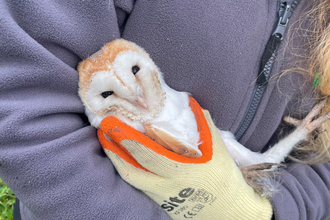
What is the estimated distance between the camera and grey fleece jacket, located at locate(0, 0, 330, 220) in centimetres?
52

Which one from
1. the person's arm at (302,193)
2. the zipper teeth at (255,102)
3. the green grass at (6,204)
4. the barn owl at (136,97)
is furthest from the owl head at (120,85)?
the green grass at (6,204)

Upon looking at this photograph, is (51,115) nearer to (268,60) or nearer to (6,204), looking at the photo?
(268,60)

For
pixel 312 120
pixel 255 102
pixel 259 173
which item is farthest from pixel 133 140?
pixel 312 120

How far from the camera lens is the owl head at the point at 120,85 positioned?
2.07 ft

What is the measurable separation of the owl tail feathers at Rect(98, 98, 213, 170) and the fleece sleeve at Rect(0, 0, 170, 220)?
7cm

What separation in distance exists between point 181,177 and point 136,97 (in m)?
0.32

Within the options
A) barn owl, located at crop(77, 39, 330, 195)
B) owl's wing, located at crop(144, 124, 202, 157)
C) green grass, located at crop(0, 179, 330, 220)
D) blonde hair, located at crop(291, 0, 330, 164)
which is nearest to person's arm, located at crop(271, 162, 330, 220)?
blonde hair, located at crop(291, 0, 330, 164)

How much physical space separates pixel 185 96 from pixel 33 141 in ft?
1.77

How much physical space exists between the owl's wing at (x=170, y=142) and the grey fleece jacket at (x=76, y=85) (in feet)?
0.60

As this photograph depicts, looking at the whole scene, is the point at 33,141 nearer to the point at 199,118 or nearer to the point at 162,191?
the point at 162,191

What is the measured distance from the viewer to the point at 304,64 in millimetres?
762

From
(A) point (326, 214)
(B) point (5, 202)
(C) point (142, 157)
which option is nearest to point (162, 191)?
(C) point (142, 157)

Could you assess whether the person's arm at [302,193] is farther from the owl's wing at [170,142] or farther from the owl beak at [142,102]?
the owl beak at [142,102]

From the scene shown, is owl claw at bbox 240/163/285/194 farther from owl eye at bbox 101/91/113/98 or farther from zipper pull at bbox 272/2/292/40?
owl eye at bbox 101/91/113/98
